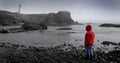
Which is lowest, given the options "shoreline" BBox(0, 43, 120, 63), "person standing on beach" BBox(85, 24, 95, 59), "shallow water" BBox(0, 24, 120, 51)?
"shallow water" BBox(0, 24, 120, 51)

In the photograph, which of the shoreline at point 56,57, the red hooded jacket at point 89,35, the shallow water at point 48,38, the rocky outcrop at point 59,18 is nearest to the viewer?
the red hooded jacket at point 89,35

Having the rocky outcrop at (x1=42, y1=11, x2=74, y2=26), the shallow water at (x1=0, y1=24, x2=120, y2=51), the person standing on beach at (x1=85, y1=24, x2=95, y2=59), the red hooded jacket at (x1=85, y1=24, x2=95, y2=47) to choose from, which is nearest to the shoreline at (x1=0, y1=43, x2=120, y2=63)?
the person standing on beach at (x1=85, y1=24, x2=95, y2=59)

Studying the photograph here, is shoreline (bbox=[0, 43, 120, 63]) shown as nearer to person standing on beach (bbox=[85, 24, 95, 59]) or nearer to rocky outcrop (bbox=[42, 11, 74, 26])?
person standing on beach (bbox=[85, 24, 95, 59])

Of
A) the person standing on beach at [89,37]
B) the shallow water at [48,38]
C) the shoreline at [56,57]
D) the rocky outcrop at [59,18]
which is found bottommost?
the shallow water at [48,38]

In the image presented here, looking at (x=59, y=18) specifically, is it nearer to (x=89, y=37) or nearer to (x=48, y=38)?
(x=48, y=38)

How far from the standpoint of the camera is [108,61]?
1628cm

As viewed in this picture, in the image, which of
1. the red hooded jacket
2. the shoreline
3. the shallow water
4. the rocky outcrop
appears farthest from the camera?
the rocky outcrop

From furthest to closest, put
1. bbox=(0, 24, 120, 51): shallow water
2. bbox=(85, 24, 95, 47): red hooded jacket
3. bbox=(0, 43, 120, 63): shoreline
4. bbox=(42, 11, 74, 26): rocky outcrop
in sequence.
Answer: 1. bbox=(42, 11, 74, 26): rocky outcrop
2. bbox=(0, 24, 120, 51): shallow water
3. bbox=(0, 43, 120, 63): shoreline
4. bbox=(85, 24, 95, 47): red hooded jacket

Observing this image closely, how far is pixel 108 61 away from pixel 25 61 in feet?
25.6

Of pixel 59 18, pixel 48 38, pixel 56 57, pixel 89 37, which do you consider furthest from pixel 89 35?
pixel 59 18

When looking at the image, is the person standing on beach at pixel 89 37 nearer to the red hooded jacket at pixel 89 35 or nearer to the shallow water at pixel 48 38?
the red hooded jacket at pixel 89 35

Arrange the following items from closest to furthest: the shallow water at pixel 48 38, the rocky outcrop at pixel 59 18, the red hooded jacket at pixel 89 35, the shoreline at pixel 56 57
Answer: the red hooded jacket at pixel 89 35 → the shoreline at pixel 56 57 → the shallow water at pixel 48 38 → the rocky outcrop at pixel 59 18

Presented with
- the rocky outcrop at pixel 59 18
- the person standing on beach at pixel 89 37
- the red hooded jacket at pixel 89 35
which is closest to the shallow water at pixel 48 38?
the person standing on beach at pixel 89 37

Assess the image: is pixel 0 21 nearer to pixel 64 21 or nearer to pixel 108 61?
pixel 64 21
